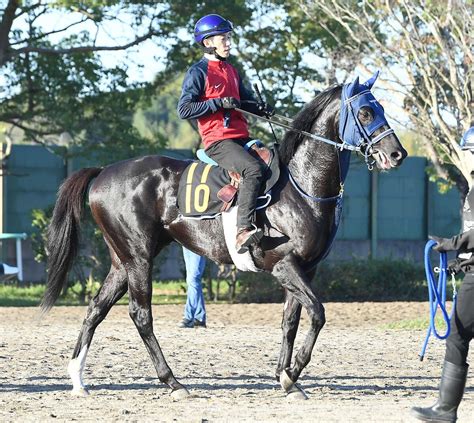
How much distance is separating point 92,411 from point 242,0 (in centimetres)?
1146

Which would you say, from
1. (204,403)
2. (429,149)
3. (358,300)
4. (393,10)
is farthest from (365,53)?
(204,403)

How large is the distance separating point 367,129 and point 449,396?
2.26 m

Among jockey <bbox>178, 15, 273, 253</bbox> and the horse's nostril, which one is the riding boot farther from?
jockey <bbox>178, 15, 273, 253</bbox>

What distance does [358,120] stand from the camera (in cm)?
778

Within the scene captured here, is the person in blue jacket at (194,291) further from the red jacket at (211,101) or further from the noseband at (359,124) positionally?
the noseband at (359,124)

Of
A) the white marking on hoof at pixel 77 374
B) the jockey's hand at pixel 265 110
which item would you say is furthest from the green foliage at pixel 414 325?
the white marking on hoof at pixel 77 374

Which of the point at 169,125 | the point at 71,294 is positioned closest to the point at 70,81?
the point at 71,294

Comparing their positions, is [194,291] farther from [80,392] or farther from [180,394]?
[180,394]

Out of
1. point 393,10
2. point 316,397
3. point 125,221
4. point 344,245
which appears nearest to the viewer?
point 316,397

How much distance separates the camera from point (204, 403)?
296 inches

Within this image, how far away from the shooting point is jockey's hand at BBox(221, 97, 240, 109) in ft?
26.0

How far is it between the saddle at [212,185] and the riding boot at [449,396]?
2227mm

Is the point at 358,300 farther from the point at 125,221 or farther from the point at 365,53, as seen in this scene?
the point at 125,221

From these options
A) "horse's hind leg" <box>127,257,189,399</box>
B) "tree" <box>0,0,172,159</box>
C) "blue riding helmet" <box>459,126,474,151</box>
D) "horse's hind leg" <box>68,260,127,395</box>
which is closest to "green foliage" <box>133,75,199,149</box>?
"tree" <box>0,0,172,159</box>
